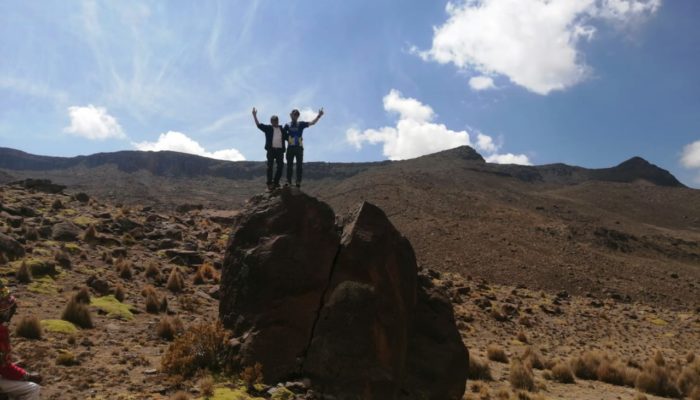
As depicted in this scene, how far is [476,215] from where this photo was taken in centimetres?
6028

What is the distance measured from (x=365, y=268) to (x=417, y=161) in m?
93.7

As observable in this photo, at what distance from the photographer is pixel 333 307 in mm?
10023


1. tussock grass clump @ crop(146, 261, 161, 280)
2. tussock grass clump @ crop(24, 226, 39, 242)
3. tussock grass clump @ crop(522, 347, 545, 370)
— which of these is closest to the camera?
tussock grass clump @ crop(522, 347, 545, 370)

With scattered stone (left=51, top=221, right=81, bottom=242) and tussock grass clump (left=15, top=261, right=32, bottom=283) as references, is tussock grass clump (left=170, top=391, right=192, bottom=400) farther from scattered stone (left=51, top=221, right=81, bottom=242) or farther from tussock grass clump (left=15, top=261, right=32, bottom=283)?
scattered stone (left=51, top=221, right=81, bottom=242)

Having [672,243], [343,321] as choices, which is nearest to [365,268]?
[343,321]

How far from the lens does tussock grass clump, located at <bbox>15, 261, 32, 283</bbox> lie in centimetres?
1479

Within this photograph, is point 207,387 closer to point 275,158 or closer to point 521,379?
point 275,158

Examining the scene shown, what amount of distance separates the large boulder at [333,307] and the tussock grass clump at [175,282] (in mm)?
8406

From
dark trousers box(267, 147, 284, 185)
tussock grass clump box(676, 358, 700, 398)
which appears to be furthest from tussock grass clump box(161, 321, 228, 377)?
tussock grass clump box(676, 358, 700, 398)

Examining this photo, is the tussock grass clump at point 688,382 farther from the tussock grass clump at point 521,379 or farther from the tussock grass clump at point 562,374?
the tussock grass clump at point 521,379

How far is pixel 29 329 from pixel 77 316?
1.80 meters

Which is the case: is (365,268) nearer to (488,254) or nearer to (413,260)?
(413,260)

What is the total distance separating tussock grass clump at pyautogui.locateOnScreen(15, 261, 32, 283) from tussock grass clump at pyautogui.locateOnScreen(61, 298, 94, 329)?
3.40 metres

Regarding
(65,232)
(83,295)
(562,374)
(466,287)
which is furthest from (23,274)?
(466,287)
